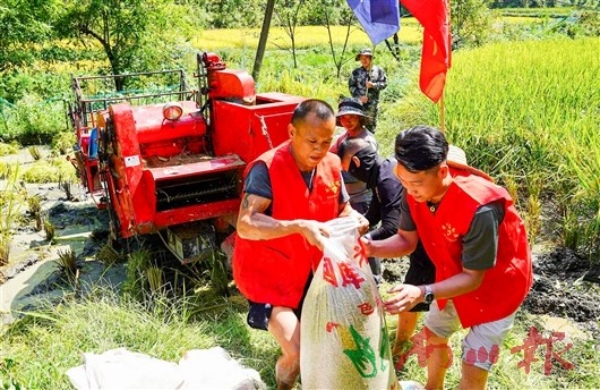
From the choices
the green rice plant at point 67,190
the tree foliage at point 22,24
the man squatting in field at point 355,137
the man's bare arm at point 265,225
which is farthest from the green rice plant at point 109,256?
the tree foliage at point 22,24

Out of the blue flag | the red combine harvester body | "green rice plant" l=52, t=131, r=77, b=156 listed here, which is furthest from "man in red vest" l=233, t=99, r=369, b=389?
"green rice plant" l=52, t=131, r=77, b=156

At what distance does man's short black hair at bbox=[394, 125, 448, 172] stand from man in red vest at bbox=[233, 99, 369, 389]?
1.26ft

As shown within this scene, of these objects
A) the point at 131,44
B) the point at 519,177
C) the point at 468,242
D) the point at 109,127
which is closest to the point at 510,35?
Result: the point at 131,44

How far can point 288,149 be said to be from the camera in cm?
247

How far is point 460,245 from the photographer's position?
2188mm

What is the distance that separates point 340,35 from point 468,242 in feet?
117

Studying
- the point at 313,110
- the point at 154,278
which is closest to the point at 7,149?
the point at 154,278

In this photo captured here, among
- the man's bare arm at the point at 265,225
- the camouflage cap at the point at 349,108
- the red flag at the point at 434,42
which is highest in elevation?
the red flag at the point at 434,42

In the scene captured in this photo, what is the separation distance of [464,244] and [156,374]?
1571 mm

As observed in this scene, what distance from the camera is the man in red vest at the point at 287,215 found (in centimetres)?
235

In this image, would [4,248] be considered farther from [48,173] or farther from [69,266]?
[48,173]

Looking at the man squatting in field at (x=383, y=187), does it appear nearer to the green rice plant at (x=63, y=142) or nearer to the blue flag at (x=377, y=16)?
the blue flag at (x=377, y=16)

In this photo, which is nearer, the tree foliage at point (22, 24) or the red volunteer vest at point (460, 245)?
the red volunteer vest at point (460, 245)

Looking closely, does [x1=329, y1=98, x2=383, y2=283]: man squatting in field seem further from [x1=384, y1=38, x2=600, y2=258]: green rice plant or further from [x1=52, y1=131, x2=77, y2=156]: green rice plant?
[x1=52, y1=131, x2=77, y2=156]: green rice plant
